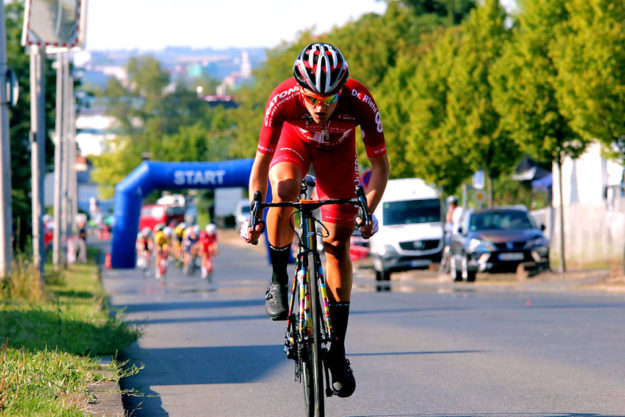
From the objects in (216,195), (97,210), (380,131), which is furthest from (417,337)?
(97,210)

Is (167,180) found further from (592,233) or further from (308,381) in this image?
(308,381)

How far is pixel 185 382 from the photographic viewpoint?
9.62m

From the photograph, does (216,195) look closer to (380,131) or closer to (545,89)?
(545,89)

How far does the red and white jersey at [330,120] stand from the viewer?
23.1 ft

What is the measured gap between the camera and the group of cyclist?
34375 mm

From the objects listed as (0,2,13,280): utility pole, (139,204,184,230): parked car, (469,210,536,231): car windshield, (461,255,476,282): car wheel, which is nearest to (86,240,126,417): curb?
(0,2,13,280): utility pole

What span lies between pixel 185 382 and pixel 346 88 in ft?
11.2

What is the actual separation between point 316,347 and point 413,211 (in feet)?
89.3

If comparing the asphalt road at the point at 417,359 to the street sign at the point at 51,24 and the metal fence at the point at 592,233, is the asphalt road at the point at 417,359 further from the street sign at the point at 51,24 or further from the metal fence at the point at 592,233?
the metal fence at the point at 592,233

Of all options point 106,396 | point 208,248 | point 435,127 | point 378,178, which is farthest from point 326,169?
point 435,127

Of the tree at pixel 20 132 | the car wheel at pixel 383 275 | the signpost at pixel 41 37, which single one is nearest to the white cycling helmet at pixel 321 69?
the signpost at pixel 41 37

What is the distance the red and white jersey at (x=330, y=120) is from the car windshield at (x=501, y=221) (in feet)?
72.5

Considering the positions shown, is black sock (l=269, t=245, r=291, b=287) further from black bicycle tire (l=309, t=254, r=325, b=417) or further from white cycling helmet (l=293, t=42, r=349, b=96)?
white cycling helmet (l=293, t=42, r=349, b=96)

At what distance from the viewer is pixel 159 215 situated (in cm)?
10675
